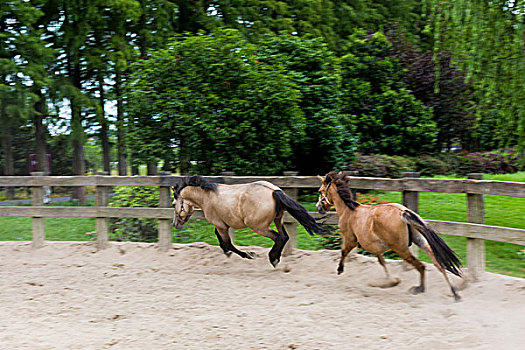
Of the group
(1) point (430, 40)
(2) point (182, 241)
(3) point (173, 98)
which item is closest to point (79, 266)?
(2) point (182, 241)

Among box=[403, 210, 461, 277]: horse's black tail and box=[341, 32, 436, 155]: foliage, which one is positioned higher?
box=[341, 32, 436, 155]: foliage

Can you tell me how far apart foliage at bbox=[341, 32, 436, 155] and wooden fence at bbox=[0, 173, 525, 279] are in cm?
904

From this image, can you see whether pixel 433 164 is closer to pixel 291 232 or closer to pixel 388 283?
pixel 291 232

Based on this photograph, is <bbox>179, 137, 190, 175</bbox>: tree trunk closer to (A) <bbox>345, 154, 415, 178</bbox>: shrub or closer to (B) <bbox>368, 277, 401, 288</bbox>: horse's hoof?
(A) <bbox>345, 154, 415, 178</bbox>: shrub

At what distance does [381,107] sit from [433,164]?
2502 mm

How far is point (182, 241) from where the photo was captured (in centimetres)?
877

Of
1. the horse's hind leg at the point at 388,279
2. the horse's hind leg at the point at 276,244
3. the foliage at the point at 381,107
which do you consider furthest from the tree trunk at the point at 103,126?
the horse's hind leg at the point at 388,279

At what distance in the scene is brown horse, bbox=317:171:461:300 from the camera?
5.00 meters

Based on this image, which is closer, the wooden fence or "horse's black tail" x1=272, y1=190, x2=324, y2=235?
the wooden fence

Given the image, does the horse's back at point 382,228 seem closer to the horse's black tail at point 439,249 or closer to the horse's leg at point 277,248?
the horse's black tail at point 439,249

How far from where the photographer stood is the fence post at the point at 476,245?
18.1ft

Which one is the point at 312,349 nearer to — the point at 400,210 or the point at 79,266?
the point at 400,210

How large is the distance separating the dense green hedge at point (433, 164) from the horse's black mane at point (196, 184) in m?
4.93

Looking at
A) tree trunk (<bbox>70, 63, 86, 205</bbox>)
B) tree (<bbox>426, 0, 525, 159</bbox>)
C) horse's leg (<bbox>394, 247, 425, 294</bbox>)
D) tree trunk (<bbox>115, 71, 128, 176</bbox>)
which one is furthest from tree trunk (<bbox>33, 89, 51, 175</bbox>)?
horse's leg (<bbox>394, 247, 425, 294</bbox>)
